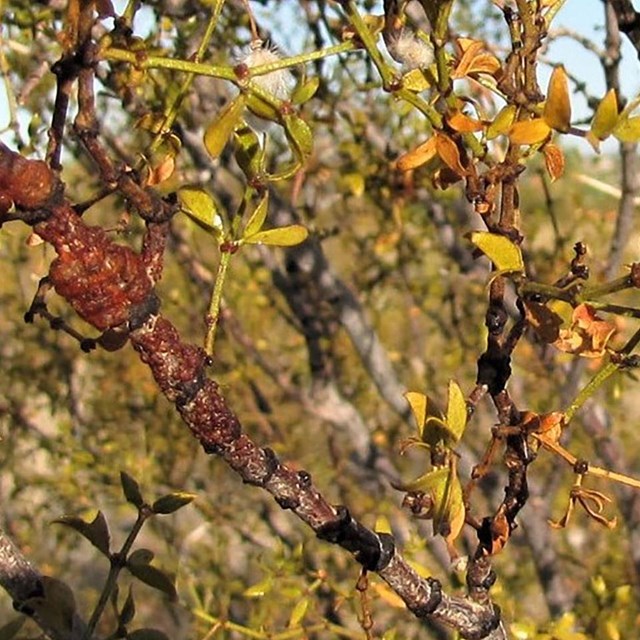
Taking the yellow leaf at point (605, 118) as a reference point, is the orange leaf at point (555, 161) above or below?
above

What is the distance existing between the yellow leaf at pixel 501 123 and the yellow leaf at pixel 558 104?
0.04 meters

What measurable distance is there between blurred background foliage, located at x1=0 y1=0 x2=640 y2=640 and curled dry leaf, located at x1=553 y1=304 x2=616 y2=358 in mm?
526

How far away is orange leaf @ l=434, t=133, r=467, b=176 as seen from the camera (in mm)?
655

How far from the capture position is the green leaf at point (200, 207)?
69 cm

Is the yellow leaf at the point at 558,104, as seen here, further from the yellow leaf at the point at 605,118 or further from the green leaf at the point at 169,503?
the green leaf at the point at 169,503

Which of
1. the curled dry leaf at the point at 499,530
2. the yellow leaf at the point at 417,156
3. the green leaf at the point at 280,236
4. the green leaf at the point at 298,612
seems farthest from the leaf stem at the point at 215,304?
the green leaf at the point at 298,612

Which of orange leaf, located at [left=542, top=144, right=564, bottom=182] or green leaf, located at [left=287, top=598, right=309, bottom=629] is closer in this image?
orange leaf, located at [left=542, top=144, right=564, bottom=182]

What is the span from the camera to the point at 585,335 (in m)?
0.70

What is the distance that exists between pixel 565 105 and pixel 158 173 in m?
0.25

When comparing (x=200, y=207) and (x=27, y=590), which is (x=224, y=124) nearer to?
(x=200, y=207)

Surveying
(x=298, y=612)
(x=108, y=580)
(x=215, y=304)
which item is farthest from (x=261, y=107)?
(x=298, y=612)

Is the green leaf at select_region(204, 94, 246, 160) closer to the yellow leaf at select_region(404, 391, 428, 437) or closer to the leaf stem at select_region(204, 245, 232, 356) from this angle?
the leaf stem at select_region(204, 245, 232, 356)

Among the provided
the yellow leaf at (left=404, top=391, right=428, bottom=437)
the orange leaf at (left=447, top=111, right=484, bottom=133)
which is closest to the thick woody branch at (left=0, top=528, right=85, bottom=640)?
the yellow leaf at (left=404, top=391, right=428, bottom=437)

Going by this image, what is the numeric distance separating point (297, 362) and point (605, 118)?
2784 millimetres
